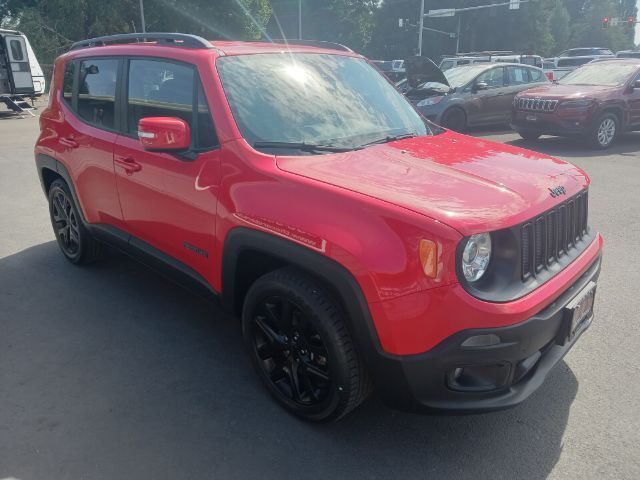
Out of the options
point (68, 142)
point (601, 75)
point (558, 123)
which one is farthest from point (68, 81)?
point (601, 75)

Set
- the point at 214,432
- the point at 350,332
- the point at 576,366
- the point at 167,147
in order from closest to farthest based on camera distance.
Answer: the point at 350,332, the point at 214,432, the point at 167,147, the point at 576,366

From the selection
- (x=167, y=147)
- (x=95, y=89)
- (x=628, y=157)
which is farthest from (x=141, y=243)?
(x=628, y=157)

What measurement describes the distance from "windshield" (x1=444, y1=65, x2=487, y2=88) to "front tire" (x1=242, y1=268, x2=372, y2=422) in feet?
35.9

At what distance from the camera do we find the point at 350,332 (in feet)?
8.01

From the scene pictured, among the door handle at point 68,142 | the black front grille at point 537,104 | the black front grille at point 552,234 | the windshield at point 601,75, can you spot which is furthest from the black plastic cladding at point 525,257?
the windshield at point 601,75

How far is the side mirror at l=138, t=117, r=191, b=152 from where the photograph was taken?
112 inches

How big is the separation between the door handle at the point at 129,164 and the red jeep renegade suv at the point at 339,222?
0.05ft

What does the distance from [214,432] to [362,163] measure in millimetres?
1560

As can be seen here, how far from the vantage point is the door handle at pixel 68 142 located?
4.23 meters

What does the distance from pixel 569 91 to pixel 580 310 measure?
929 centimetres

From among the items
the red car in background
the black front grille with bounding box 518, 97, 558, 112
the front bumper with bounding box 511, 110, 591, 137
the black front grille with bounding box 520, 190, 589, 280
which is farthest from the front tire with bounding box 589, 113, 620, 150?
the black front grille with bounding box 520, 190, 589, 280

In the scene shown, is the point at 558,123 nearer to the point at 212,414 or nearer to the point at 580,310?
the point at 580,310

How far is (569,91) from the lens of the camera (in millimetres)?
10555

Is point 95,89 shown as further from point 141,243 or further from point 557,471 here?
point 557,471
